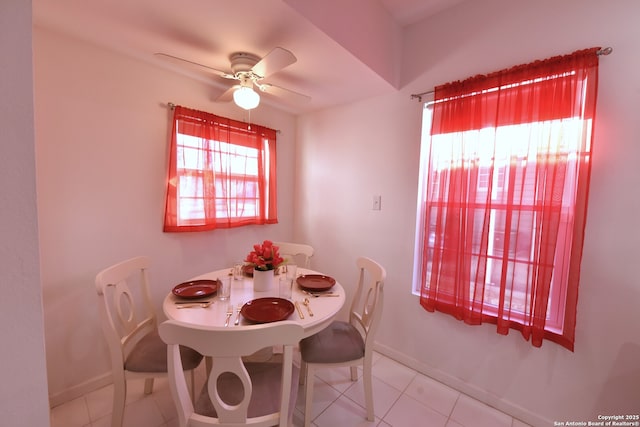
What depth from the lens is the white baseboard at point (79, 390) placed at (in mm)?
1547

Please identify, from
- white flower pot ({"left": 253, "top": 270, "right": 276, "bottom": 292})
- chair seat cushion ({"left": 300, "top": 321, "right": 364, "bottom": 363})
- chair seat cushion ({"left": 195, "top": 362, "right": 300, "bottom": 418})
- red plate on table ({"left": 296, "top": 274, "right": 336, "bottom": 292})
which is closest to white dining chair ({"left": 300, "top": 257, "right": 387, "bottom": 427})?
chair seat cushion ({"left": 300, "top": 321, "right": 364, "bottom": 363})

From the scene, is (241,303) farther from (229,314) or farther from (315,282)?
(315,282)

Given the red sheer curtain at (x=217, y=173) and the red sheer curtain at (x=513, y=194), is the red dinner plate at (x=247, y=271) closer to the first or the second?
the red sheer curtain at (x=217, y=173)

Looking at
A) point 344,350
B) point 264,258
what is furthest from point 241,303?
point 344,350

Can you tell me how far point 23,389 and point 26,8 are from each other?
34.7 inches

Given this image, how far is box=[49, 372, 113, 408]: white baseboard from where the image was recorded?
1.55 meters

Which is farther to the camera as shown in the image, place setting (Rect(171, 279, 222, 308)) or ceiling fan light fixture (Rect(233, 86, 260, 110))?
ceiling fan light fixture (Rect(233, 86, 260, 110))

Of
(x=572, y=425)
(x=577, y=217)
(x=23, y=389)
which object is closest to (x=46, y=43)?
(x=23, y=389)

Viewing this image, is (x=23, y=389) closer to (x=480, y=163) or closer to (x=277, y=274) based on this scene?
(x=277, y=274)

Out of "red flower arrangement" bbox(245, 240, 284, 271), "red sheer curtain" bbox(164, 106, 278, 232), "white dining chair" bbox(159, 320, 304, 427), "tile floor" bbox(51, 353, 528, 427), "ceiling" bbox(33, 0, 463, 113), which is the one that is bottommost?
"tile floor" bbox(51, 353, 528, 427)

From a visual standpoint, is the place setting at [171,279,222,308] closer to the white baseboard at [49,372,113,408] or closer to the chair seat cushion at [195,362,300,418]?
the chair seat cushion at [195,362,300,418]

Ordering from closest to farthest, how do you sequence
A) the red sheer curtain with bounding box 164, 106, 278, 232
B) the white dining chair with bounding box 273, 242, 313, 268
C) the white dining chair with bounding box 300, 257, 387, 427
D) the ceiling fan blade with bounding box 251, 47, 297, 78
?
1. the ceiling fan blade with bounding box 251, 47, 297, 78
2. the white dining chair with bounding box 300, 257, 387, 427
3. the red sheer curtain with bounding box 164, 106, 278, 232
4. the white dining chair with bounding box 273, 242, 313, 268

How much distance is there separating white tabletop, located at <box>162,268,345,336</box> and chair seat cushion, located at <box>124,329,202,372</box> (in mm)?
268

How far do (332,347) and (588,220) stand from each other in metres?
1.65
